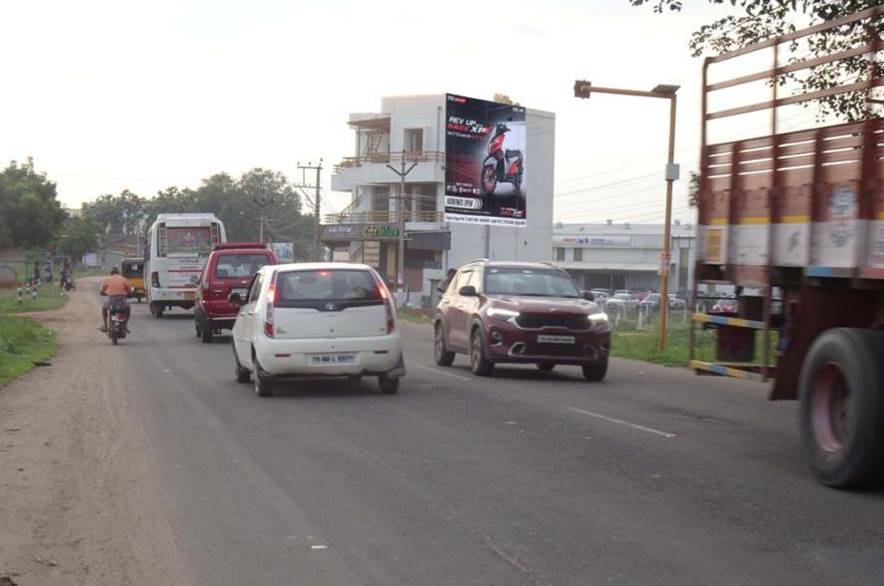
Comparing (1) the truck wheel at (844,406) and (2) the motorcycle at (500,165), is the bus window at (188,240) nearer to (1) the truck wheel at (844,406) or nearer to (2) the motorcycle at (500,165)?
(2) the motorcycle at (500,165)

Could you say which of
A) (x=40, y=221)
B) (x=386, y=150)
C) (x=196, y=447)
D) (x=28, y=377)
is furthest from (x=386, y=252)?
(x=196, y=447)

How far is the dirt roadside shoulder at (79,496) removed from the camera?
6.31 meters

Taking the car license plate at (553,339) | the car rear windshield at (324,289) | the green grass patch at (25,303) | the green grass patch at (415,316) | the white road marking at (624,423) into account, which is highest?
the car rear windshield at (324,289)

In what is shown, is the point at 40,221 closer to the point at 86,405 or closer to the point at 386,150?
the point at 386,150

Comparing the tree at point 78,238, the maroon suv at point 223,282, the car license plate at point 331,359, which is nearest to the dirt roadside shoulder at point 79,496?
the car license plate at point 331,359

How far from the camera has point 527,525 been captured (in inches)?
282

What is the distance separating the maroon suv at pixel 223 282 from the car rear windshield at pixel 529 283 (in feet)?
31.7

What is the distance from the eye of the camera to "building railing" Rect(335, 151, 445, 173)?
67000 millimetres

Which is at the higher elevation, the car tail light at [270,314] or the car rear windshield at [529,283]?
the car rear windshield at [529,283]

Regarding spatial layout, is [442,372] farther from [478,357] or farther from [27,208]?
[27,208]

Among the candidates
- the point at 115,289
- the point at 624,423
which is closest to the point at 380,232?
the point at 115,289

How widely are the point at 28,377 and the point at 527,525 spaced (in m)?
12.8

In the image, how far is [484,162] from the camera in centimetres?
4722

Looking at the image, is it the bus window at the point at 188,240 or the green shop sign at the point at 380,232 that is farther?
the green shop sign at the point at 380,232
